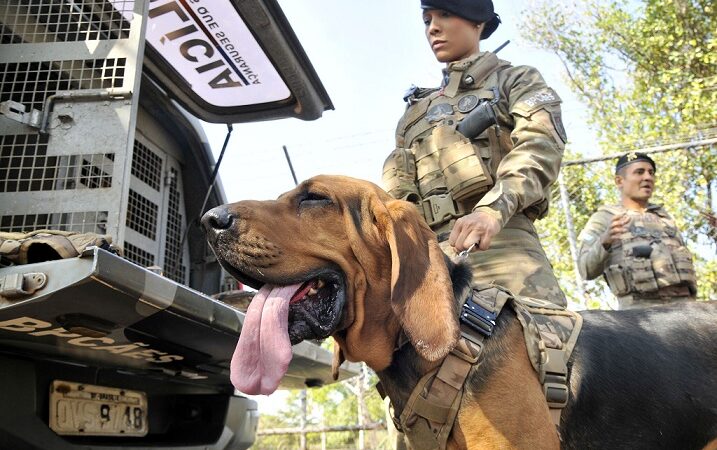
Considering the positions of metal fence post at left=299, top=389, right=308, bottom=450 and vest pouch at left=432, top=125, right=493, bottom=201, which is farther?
metal fence post at left=299, top=389, right=308, bottom=450

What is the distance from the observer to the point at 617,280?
533cm

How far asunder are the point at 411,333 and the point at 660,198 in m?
13.2

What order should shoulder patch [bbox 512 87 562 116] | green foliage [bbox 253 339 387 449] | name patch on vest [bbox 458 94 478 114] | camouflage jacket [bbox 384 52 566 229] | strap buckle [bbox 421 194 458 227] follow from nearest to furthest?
camouflage jacket [bbox 384 52 566 229] → shoulder patch [bbox 512 87 562 116] → strap buckle [bbox 421 194 458 227] → name patch on vest [bbox 458 94 478 114] → green foliage [bbox 253 339 387 449]

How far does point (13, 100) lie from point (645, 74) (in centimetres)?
1669

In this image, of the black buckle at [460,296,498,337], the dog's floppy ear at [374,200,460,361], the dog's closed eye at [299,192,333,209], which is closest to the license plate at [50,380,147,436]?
the dog's closed eye at [299,192,333,209]

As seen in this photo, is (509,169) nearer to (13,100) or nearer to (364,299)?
(364,299)

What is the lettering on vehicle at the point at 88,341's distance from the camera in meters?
2.03

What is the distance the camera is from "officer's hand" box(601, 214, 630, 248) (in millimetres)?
5234

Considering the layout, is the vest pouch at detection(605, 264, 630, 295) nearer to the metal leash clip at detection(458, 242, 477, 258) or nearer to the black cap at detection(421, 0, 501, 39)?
the black cap at detection(421, 0, 501, 39)

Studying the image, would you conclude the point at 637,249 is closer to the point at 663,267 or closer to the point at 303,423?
the point at 663,267

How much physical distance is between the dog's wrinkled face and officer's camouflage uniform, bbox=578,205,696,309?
3.75 metres

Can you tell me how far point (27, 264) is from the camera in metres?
1.99

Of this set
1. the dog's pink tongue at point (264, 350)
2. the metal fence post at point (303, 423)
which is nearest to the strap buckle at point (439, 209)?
the dog's pink tongue at point (264, 350)

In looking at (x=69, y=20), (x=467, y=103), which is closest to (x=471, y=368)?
(x=467, y=103)
